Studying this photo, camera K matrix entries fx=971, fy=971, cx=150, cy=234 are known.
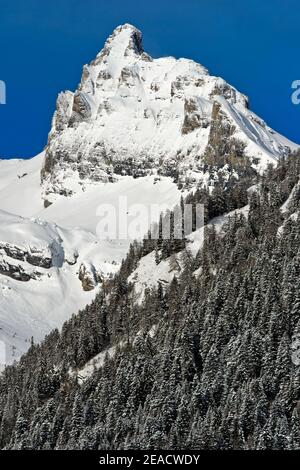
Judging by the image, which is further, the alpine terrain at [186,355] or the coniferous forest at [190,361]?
the alpine terrain at [186,355]

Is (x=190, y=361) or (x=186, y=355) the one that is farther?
A: (x=186, y=355)

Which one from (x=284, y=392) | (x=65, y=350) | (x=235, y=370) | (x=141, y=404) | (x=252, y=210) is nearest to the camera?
(x=284, y=392)

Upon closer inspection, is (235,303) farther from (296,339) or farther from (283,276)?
(296,339)

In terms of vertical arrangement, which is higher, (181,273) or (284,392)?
(181,273)

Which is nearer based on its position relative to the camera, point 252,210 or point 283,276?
point 283,276

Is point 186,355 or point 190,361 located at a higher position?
point 186,355

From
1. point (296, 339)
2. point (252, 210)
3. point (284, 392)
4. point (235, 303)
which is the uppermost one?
point (252, 210)

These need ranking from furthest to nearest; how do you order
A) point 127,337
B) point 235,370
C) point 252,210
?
point 252,210 < point 127,337 < point 235,370

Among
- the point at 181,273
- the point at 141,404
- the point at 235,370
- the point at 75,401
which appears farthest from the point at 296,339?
Result: the point at 181,273
